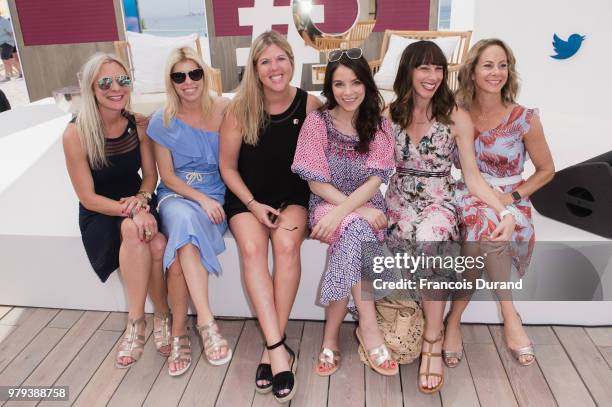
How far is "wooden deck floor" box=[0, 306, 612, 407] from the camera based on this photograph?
1840mm

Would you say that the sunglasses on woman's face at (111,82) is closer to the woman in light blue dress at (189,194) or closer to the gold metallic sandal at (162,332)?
the woman in light blue dress at (189,194)

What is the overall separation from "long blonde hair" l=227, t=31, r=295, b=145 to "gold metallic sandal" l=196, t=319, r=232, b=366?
76cm

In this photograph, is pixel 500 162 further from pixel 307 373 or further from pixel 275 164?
pixel 307 373

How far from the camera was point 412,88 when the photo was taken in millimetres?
2023

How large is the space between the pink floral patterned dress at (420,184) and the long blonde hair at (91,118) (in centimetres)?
118

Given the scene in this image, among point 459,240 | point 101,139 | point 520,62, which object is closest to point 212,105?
point 101,139

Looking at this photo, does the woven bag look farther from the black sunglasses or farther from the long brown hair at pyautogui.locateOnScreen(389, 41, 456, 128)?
the long brown hair at pyautogui.locateOnScreen(389, 41, 456, 128)

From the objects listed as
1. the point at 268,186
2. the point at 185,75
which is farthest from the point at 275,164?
the point at 185,75

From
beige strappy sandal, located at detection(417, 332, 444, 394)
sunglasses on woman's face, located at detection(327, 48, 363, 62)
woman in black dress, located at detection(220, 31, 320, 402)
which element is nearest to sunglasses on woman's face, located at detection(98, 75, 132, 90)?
woman in black dress, located at detection(220, 31, 320, 402)

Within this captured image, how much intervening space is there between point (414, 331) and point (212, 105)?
1261mm

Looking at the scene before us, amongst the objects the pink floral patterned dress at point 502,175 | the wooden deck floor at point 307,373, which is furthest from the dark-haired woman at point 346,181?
the pink floral patterned dress at point 502,175

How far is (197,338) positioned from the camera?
2.20 metres

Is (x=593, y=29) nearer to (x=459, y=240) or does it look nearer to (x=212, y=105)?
(x=459, y=240)

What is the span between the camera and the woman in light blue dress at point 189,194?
6.50 feet
